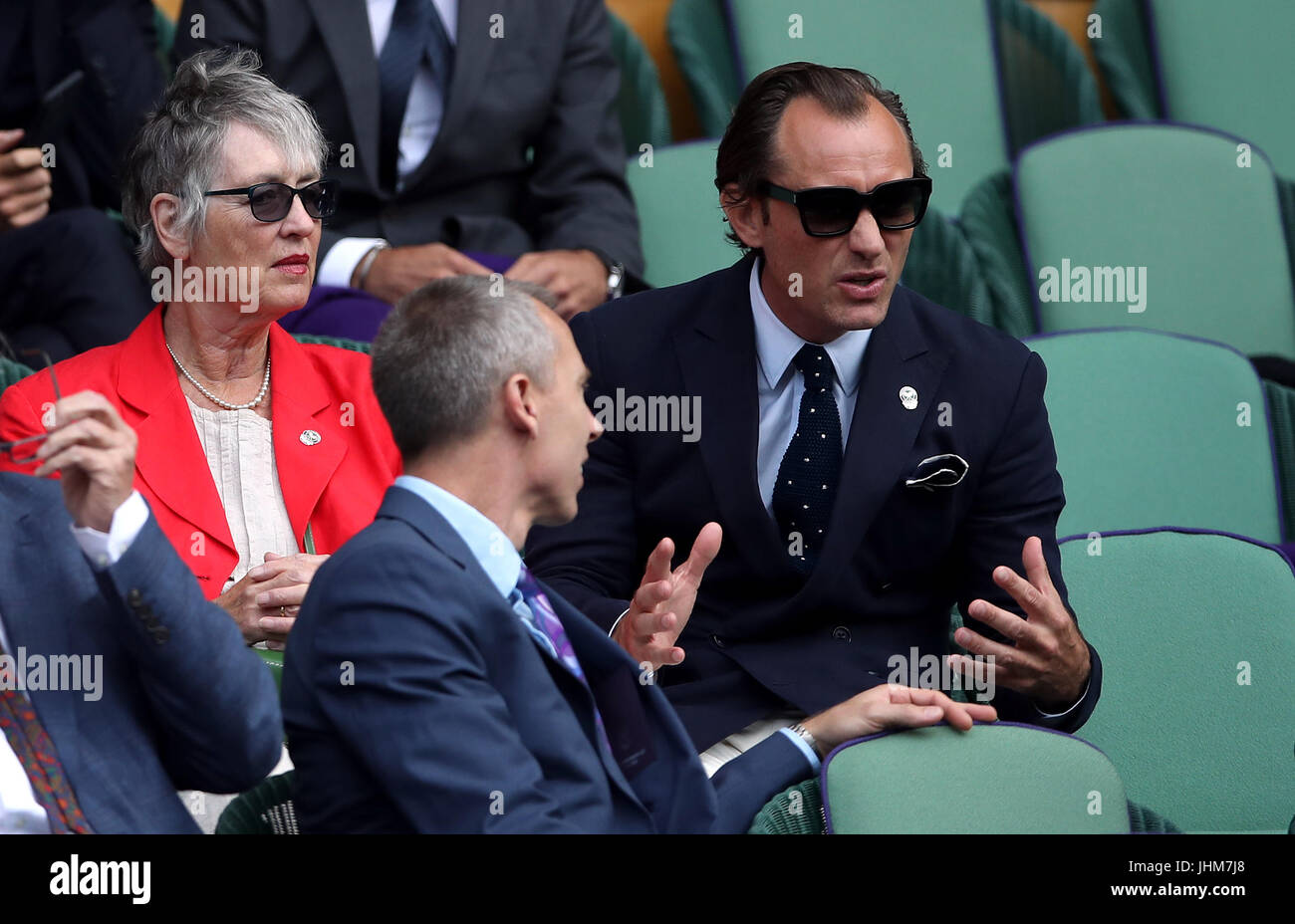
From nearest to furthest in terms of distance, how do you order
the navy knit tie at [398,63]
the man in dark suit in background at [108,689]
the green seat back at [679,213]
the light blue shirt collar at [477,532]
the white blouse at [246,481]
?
1. the man in dark suit in background at [108,689]
2. the light blue shirt collar at [477,532]
3. the white blouse at [246,481]
4. the navy knit tie at [398,63]
5. the green seat back at [679,213]

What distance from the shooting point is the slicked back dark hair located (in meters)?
2.63

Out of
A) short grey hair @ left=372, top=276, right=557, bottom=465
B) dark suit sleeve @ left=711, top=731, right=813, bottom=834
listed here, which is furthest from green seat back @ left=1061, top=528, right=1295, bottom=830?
short grey hair @ left=372, top=276, right=557, bottom=465

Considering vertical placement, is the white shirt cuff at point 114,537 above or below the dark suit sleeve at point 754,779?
above

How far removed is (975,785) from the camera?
2.10m

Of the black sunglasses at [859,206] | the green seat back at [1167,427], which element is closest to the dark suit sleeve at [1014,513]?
the black sunglasses at [859,206]

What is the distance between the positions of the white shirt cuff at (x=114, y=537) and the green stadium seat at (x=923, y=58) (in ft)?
9.65

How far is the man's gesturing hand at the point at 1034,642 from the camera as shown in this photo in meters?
2.29

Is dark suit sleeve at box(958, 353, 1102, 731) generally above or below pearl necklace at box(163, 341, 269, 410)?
below

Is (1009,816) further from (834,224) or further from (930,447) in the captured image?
(834,224)

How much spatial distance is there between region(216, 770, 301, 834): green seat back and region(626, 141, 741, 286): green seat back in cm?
224

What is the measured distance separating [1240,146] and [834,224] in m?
1.99

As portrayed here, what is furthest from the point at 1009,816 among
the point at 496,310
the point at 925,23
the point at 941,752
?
the point at 925,23

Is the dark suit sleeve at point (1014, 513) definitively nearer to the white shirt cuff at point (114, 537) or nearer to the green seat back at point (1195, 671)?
the green seat back at point (1195, 671)

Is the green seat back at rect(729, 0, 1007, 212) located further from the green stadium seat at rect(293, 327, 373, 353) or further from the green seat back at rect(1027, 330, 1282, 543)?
the green stadium seat at rect(293, 327, 373, 353)
